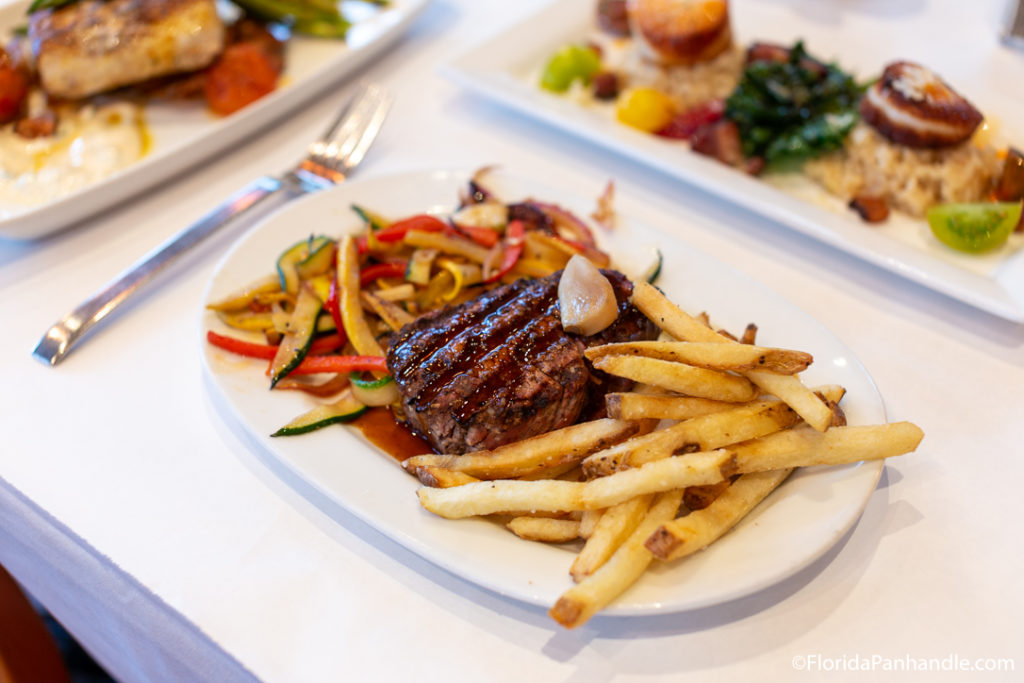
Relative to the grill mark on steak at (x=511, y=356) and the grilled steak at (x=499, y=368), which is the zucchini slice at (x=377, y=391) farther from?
the grill mark on steak at (x=511, y=356)

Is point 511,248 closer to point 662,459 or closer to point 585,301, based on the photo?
point 585,301

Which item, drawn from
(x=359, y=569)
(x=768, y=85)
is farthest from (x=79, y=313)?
(x=768, y=85)

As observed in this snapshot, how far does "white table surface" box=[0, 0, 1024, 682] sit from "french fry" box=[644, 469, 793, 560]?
31cm

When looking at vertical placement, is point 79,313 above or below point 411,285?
below

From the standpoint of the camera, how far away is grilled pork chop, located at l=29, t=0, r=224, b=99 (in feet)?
13.5

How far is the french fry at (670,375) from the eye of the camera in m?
2.21

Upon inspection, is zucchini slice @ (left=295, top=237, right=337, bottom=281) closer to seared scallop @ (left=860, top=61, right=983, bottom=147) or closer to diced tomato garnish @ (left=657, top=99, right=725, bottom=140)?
diced tomato garnish @ (left=657, top=99, right=725, bottom=140)

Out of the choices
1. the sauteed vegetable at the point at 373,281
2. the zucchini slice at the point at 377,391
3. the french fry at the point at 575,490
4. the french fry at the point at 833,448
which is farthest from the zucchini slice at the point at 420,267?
the french fry at the point at 833,448

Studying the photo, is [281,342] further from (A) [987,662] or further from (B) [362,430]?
(A) [987,662]

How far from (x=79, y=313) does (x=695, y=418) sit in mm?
2652

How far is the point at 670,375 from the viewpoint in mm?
2221

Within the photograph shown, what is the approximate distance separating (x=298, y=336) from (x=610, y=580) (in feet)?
5.33

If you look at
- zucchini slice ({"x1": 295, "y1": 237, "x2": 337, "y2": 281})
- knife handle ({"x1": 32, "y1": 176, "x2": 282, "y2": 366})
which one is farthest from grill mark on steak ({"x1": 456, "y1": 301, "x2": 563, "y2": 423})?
knife handle ({"x1": 32, "y1": 176, "x2": 282, "y2": 366})

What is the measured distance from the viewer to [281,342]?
2928 mm
